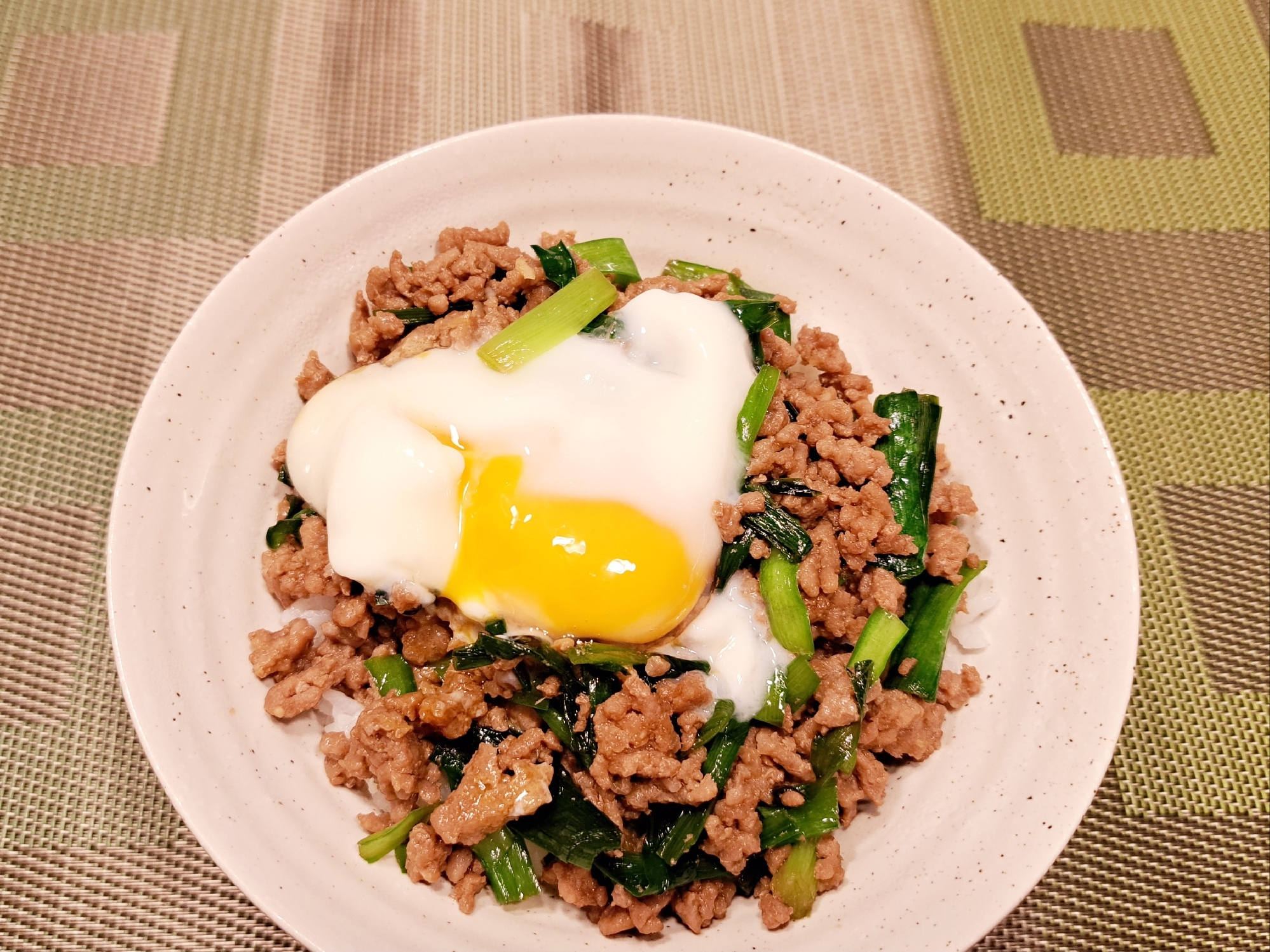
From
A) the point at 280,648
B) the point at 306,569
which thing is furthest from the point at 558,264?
the point at 280,648

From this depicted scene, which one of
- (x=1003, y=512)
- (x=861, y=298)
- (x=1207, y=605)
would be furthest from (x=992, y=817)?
(x=861, y=298)

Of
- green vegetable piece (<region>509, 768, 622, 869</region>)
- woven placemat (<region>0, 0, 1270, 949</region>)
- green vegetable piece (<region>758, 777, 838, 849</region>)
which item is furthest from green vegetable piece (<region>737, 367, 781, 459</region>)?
woven placemat (<region>0, 0, 1270, 949</region>)

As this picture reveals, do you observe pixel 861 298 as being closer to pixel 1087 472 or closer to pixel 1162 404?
pixel 1087 472

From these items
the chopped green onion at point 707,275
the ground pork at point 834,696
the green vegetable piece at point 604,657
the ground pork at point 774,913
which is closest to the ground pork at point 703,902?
the ground pork at point 774,913

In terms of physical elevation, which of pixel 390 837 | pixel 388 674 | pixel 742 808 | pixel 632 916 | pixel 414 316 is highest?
pixel 414 316

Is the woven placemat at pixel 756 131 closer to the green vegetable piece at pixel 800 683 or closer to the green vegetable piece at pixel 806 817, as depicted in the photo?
the green vegetable piece at pixel 806 817

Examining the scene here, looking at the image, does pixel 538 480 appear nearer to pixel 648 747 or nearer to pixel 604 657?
pixel 604 657
